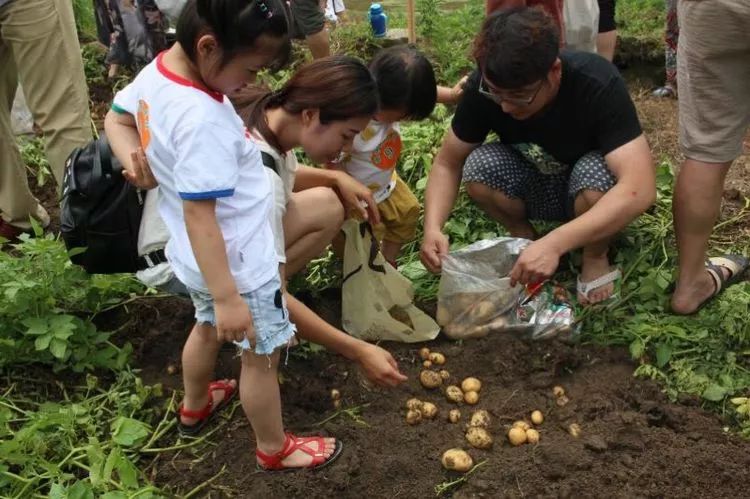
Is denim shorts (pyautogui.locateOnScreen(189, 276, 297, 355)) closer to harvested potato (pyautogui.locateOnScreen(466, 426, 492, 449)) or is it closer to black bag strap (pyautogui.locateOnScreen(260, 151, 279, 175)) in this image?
black bag strap (pyautogui.locateOnScreen(260, 151, 279, 175))

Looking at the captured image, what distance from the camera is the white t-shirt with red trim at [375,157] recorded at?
2.82 metres

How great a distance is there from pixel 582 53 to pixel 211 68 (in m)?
1.53

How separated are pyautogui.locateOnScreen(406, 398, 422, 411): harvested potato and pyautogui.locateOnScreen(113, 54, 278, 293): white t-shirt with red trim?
85cm

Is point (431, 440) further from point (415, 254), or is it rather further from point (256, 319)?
point (415, 254)

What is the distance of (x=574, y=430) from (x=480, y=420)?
0.29 metres

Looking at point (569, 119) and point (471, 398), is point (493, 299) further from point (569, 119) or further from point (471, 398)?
point (569, 119)

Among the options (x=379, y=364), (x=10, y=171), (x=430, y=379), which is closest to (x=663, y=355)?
(x=430, y=379)

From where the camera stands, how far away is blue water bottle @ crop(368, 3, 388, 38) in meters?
5.74

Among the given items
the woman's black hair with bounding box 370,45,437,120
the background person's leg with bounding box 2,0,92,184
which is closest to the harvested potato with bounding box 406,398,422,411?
the woman's black hair with bounding box 370,45,437,120

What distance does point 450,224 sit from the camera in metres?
3.41

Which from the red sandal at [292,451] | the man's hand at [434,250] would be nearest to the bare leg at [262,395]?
the red sandal at [292,451]

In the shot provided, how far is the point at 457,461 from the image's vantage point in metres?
2.25

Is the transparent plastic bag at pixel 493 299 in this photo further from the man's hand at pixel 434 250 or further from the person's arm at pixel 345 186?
the person's arm at pixel 345 186

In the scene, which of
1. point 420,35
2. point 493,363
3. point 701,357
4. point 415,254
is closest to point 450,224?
point 415,254
